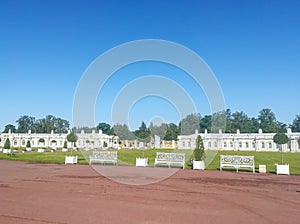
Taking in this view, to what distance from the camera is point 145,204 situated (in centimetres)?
660

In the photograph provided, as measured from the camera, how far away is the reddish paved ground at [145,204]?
213 inches

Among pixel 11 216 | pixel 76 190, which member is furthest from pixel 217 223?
pixel 76 190

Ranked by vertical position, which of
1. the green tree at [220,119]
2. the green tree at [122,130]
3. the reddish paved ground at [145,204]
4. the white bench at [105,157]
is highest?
the green tree at [220,119]

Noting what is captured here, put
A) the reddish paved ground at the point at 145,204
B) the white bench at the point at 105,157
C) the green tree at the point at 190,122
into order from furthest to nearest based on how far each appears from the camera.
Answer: the white bench at the point at 105,157
the green tree at the point at 190,122
the reddish paved ground at the point at 145,204

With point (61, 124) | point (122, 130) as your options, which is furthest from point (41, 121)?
point (122, 130)

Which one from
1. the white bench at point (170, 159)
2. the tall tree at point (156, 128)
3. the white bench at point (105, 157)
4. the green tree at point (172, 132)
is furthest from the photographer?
the green tree at point (172, 132)

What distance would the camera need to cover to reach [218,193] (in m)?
8.24

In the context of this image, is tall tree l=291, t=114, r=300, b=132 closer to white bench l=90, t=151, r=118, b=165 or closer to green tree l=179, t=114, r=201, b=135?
green tree l=179, t=114, r=201, b=135

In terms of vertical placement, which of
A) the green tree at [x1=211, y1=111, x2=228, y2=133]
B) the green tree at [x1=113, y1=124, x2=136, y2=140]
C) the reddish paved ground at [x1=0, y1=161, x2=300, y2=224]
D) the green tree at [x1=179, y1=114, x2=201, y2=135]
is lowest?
the reddish paved ground at [x1=0, y1=161, x2=300, y2=224]

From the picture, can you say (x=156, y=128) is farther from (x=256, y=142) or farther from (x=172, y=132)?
(x=256, y=142)

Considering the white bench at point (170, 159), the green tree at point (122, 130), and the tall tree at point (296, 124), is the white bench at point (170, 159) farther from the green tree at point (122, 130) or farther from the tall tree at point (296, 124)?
the tall tree at point (296, 124)

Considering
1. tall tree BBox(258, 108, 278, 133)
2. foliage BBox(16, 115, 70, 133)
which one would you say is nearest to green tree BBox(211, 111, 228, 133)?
tall tree BBox(258, 108, 278, 133)

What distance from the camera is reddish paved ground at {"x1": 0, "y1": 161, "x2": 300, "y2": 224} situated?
5.40m

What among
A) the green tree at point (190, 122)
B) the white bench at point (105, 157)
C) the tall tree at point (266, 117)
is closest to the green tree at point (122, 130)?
the white bench at point (105, 157)
